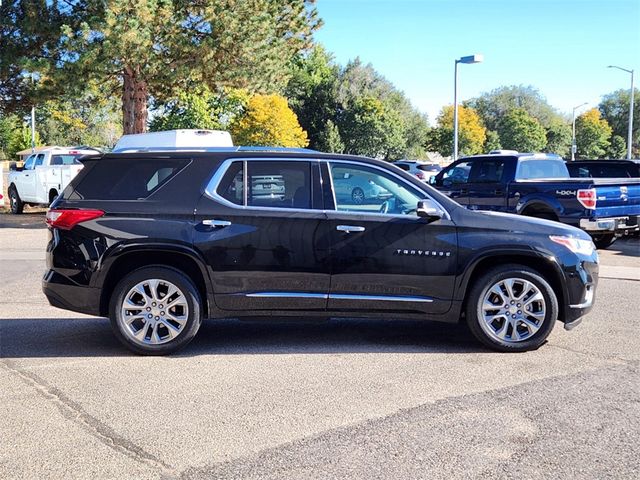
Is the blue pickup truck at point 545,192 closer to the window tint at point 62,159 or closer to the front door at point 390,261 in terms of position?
the front door at point 390,261

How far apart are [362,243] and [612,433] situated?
2.56 meters

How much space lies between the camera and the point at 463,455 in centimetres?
397

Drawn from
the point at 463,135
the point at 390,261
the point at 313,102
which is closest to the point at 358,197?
the point at 390,261

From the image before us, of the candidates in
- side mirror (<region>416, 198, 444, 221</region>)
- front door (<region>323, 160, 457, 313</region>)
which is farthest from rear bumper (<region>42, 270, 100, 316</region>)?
side mirror (<region>416, 198, 444, 221</region>)

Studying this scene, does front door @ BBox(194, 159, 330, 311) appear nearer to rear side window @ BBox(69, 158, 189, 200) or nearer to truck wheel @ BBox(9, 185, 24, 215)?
rear side window @ BBox(69, 158, 189, 200)

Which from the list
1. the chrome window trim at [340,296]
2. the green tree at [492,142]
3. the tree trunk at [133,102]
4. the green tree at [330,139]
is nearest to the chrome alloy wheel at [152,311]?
the chrome window trim at [340,296]

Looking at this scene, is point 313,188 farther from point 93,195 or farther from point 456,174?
point 456,174

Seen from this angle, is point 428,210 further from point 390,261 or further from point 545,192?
point 545,192

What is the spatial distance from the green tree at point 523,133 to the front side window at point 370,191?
3250 inches

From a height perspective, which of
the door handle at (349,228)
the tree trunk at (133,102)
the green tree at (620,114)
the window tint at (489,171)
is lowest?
the door handle at (349,228)

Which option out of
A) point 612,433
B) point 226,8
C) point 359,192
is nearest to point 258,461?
point 612,433

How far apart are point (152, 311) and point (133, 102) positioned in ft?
59.1

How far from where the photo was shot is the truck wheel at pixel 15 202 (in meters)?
22.9

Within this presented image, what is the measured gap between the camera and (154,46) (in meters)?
20.7
